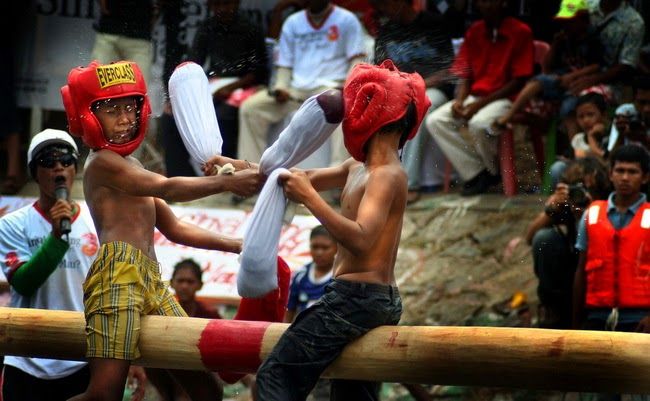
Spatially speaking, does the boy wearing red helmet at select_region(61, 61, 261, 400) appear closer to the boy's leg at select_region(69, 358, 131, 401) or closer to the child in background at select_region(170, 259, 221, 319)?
the boy's leg at select_region(69, 358, 131, 401)

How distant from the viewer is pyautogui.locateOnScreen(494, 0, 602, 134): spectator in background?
9453 millimetres

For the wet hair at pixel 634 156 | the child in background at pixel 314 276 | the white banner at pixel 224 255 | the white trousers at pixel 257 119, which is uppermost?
the wet hair at pixel 634 156

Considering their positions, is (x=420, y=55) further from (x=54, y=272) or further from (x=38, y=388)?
(x=38, y=388)

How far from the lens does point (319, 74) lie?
940 centimetres

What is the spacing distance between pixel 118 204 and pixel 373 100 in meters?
1.27

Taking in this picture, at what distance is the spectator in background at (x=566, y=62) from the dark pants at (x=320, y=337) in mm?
3929

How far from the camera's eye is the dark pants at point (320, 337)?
218 inches

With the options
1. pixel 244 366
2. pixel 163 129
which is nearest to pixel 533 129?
pixel 163 129

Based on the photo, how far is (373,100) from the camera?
18.2 ft

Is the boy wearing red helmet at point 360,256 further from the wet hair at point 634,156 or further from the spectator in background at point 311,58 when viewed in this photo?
the spectator in background at point 311,58

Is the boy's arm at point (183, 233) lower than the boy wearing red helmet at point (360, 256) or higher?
lower

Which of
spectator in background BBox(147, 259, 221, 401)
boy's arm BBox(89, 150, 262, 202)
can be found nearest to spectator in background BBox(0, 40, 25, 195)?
spectator in background BBox(147, 259, 221, 401)

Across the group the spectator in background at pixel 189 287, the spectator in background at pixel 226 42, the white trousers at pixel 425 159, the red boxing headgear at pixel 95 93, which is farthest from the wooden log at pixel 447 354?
the white trousers at pixel 425 159

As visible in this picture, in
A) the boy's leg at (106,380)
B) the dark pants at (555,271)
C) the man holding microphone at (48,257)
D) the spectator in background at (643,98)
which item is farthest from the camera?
the spectator in background at (643,98)
